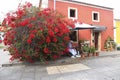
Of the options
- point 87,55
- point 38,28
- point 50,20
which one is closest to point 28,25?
point 38,28

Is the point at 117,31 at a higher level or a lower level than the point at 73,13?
lower

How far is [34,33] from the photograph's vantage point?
1006 centimetres

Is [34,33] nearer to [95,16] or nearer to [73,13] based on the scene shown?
[73,13]

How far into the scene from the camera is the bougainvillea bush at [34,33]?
404 inches

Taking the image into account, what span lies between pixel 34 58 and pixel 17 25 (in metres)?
2.52

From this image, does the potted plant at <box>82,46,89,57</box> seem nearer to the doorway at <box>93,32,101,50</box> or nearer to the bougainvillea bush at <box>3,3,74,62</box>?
the bougainvillea bush at <box>3,3,74,62</box>

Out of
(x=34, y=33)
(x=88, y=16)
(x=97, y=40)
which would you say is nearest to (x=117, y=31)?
(x=97, y=40)

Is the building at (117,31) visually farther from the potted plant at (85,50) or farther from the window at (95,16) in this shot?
the potted plant at (85,50)

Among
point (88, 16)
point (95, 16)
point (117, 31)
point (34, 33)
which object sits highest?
point (95, 16)

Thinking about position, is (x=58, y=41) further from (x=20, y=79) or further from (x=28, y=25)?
(x=20, y=79)

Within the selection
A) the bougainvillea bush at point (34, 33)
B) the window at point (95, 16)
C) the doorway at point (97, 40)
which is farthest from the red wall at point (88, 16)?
the bougainvillea bush at point (34, 33)

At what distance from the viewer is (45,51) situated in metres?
10.4

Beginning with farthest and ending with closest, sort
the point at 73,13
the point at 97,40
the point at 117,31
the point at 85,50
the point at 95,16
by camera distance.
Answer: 1. the point at 117,31
2. the point at 97,40
3. the point at 95,16
4. the point at 73,13
5. the point at 85,50

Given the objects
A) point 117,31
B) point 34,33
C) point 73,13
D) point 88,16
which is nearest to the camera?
point 34,33
